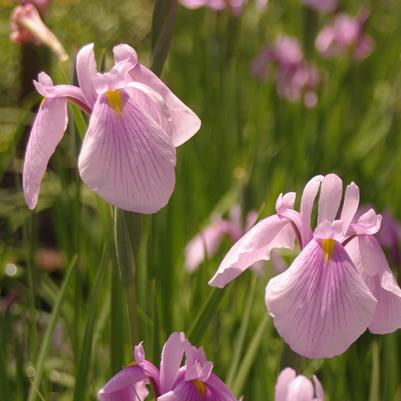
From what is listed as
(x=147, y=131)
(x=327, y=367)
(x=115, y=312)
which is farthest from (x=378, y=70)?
(x=147, y=131)

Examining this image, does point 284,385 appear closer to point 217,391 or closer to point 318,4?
point 217,391

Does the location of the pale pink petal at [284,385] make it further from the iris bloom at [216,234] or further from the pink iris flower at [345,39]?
the pink iris flower at [345,39]

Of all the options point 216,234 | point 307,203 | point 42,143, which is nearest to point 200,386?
point 307,203

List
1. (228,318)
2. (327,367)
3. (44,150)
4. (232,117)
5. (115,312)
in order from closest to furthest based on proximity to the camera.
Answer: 1. (44,150)
2. (115,312)
3. (327,367)
4. (228,318)
5. (232,117)

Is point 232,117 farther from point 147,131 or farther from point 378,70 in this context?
point 147,131

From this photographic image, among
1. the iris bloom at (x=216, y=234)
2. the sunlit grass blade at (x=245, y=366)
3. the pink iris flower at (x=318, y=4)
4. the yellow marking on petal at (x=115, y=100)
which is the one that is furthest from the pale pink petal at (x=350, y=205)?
the pink iris flower at (x=318, y=4)

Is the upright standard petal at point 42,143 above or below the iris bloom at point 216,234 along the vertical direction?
above

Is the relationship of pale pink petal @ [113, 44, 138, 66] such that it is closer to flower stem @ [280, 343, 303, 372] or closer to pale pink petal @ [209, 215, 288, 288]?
pale pink petal @ [209, 215, 288, 288]

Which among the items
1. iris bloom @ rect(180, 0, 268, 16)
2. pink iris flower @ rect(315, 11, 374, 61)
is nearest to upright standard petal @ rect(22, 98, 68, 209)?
iris bloom @ rect(180, 0, 268, 16)
